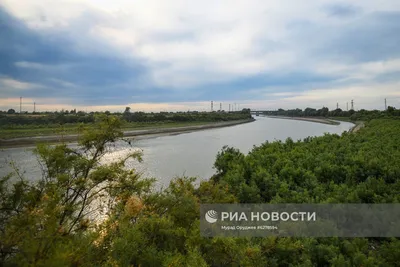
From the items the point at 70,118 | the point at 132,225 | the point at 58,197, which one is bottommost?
the point at 132,225

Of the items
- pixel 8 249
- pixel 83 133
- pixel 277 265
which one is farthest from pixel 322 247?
pixel 83 133

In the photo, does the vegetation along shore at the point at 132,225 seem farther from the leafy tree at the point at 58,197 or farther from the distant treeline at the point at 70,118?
the distant treeline at the point at 70,118

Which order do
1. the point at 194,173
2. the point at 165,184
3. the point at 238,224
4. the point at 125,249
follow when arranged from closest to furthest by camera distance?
1. the point at 125,249
2. the point at 238,224
3. the point at 165,184
4. the point at 194,173

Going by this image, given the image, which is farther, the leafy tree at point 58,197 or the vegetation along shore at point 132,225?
the vegetation along shore at point 132,225

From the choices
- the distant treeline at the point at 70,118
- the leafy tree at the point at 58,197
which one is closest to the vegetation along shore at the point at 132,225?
the leafy tree at the point at 58,197

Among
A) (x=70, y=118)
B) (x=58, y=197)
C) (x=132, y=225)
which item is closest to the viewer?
(x=58, y=197)

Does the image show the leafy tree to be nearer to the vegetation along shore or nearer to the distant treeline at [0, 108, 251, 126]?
the vegetation along shore

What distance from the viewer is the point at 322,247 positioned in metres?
4.28

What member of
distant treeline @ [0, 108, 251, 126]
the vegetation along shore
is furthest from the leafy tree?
distant treeline @ [0, 108, 251, 126]

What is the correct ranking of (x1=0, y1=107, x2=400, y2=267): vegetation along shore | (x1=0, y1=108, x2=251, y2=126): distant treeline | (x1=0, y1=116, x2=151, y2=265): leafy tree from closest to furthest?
(x1=0, y1=116, x2=151, y2=265): leafy tree
(x1=0, y1=107, x2=400, y2=267): vegetation along shore
(x1=0, y1=108, x2=251, y2=126): distant treeline

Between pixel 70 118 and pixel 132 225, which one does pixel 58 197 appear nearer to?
pixel 132 225

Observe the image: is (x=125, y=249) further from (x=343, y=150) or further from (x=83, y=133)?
(x=343, y=150)

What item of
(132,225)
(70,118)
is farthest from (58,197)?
(70,118)

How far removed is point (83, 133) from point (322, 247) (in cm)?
521
